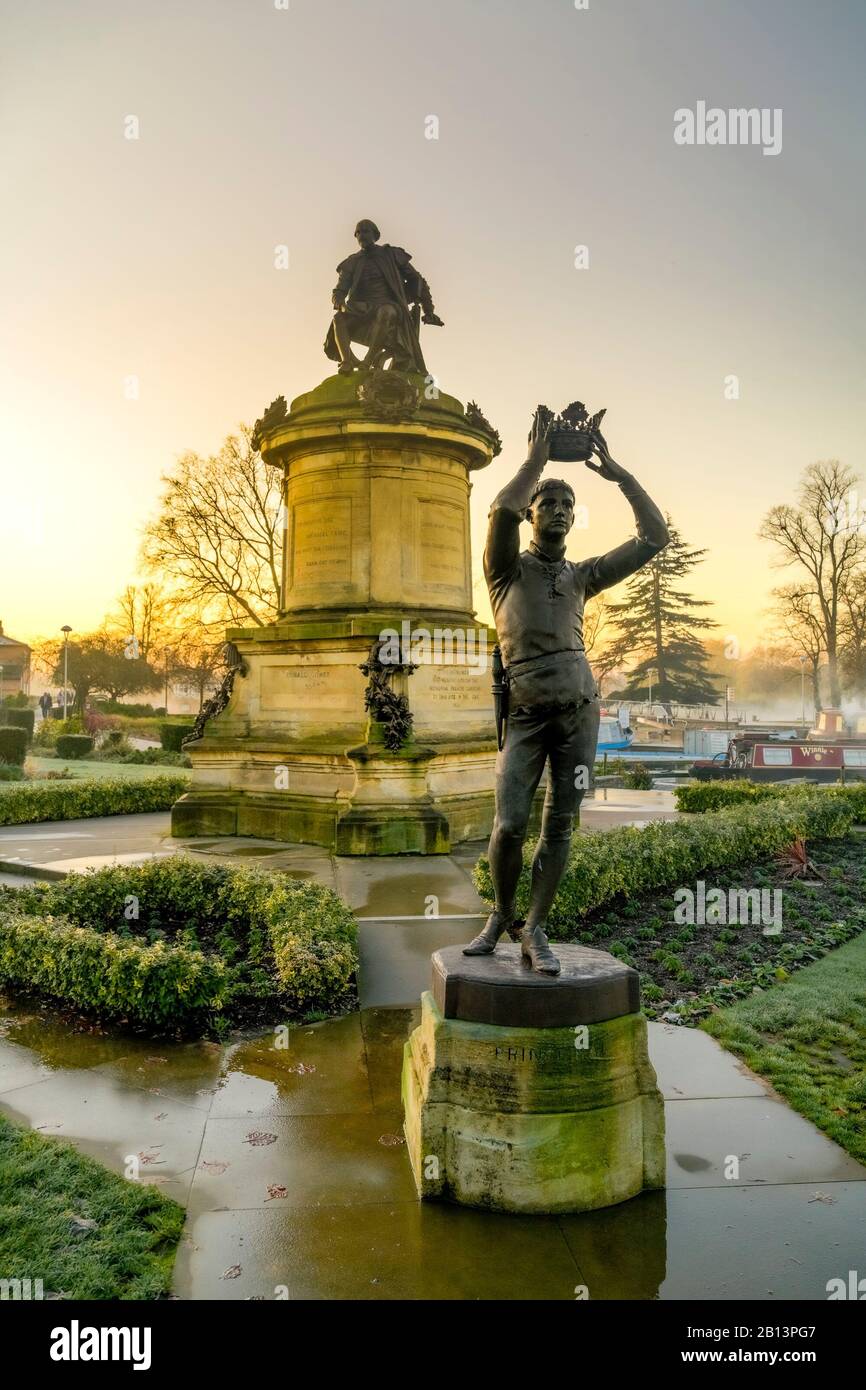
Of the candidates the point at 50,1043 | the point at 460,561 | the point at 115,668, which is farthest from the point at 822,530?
the point at 50,1043

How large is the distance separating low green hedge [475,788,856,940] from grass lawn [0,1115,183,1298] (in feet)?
14.6

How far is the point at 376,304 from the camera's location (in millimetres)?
14422

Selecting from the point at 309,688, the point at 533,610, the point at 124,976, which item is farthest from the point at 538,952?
the point at 309,688

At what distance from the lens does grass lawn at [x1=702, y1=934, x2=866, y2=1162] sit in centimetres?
475

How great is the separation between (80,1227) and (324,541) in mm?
11425

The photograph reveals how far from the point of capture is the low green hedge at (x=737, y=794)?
678 inches

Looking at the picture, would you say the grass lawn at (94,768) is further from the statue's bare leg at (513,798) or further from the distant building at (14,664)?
the distant building at (14,664)

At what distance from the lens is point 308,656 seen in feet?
44.4

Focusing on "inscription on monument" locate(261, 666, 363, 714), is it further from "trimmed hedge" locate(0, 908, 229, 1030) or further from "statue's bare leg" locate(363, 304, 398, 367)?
"trimmed hedge" locate(0, 908, 229, 1030)

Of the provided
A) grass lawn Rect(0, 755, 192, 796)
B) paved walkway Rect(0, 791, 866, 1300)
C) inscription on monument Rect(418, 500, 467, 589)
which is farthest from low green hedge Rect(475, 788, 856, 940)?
grass lawn Rect(0, 755, 192, 796)
